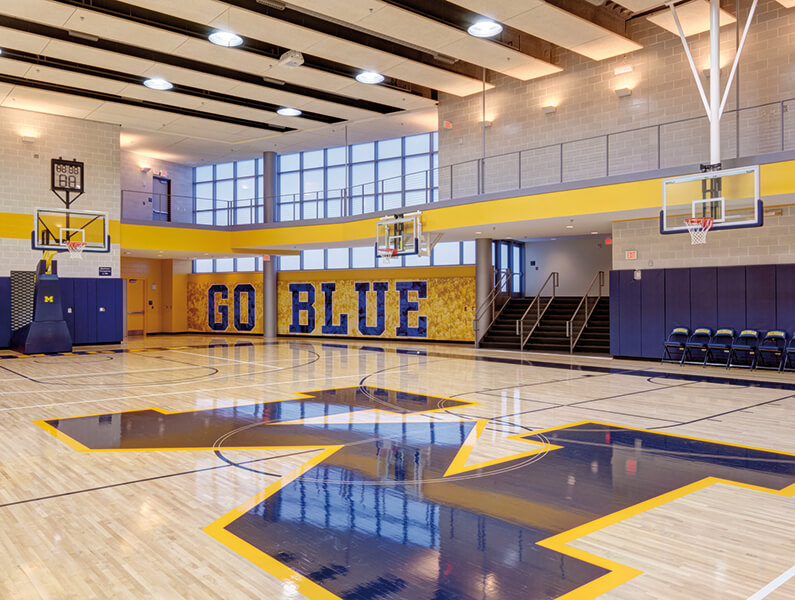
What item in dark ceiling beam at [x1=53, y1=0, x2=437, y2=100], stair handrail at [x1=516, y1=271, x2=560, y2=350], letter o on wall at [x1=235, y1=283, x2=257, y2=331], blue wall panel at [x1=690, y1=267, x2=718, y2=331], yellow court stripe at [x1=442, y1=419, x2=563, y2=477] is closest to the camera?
yellow court stripe at [x1=442, y1=419, x2=563, y2=477]

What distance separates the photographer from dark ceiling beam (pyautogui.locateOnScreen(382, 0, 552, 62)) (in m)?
13.7

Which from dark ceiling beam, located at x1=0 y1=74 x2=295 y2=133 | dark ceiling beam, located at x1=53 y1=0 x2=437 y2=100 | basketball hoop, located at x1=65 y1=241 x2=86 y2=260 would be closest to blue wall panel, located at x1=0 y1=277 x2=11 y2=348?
basketball hoop, located at x1=65 y1=241 x2=86 y2=260

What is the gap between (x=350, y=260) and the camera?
26.0 m

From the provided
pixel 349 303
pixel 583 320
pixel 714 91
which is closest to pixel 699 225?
pixel 714 91

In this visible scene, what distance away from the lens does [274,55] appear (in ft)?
52.5

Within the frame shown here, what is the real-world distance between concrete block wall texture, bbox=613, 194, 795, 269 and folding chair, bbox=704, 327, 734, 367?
65.5 inches

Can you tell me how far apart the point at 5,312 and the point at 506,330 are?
15852 mm

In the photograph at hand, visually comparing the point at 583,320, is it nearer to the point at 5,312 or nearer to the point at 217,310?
the point at 217,310

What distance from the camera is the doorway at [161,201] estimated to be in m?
26.1

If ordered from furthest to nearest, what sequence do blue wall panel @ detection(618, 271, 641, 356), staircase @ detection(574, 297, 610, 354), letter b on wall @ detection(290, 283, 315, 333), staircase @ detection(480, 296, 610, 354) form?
1. letter b on wall @ detection(290, 283, 315, 333)
2. staircase @ detection(480, 296, 610, 354)
3. staircase @ detection(574, 297, 610, 354)
4. blue wall panel @ detection(618, 271, 641, 356)

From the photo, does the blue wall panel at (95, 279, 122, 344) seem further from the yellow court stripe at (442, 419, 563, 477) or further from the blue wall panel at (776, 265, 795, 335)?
the blue wall panel at (776, 265, 795, 335)

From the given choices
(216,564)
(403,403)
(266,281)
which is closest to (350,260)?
(266,281)

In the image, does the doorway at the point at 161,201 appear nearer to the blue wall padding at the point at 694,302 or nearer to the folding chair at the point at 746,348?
the blue wall padding at the point at 694,302

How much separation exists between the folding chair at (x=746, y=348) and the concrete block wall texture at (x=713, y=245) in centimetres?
166
